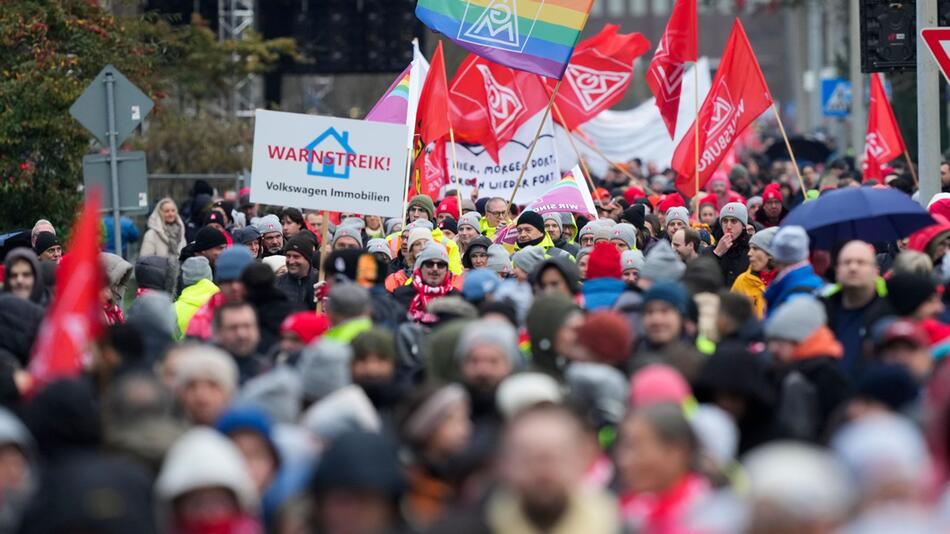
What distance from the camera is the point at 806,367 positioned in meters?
8.49

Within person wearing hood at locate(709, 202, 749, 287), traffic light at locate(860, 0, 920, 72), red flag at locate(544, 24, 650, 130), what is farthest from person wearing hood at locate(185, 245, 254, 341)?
red flag at locate(544, 24, 650, 130)

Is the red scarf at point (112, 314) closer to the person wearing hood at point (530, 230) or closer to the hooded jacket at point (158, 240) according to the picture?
the person wearing hood at point (530, 230)

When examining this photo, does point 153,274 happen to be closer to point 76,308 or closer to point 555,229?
point 555,229

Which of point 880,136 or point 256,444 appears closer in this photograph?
point 256,444

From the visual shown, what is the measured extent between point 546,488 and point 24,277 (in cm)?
575

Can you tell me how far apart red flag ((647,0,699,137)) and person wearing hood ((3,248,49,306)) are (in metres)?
9.46

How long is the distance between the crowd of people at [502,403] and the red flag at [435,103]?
599cm

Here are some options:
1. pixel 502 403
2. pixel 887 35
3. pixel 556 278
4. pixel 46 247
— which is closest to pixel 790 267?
pixel 556 278

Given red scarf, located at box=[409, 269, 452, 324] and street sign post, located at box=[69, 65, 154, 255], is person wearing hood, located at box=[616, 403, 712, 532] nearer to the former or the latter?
red scarf, located at box=[409, 269, 452, 324]

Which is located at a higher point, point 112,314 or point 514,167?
point 514,167

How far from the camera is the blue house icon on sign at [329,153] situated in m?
13.2

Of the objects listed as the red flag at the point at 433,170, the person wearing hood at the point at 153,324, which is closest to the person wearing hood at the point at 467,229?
the red flag at the point at 433,170

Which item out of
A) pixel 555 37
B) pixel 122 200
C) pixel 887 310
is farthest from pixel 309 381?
pixel 555 37

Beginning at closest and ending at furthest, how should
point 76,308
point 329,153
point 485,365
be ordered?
point 76,308 < point 485,365 < point 329,153
